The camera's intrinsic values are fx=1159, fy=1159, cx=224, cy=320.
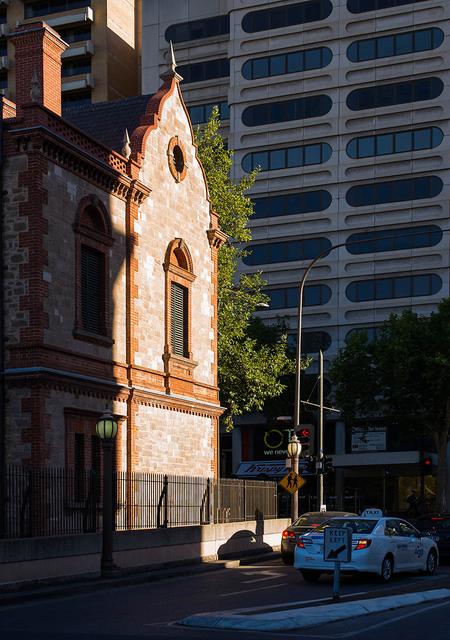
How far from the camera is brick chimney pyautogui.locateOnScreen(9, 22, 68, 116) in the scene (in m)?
29.9

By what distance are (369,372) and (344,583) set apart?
34055mm

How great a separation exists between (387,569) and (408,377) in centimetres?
3064

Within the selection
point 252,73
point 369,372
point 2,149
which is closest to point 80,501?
point 2,149

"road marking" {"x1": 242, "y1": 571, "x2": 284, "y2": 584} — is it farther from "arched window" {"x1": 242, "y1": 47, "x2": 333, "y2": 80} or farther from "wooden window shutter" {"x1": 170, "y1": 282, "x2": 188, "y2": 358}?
"arched window" {"x1": 242, "y1": 47, "x2": 333, "y2": 80}

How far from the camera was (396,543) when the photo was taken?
24.6 meters

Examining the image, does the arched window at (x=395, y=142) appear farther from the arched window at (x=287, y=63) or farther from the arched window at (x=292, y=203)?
the arched window at (x=287, y=63)

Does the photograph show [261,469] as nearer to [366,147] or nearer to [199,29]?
[366,147]

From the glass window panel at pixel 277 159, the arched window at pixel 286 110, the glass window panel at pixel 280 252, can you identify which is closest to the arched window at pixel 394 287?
the glass window panel at pixel 280 252

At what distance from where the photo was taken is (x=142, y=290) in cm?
3294

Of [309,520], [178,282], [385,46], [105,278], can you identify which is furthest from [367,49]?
[309,520]

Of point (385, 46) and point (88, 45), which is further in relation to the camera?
point (88, 45)

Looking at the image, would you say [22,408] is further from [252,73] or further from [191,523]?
[252,73]

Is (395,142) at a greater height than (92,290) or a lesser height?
greater

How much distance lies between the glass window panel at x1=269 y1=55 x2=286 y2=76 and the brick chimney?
46.9m
